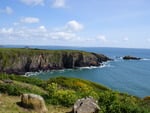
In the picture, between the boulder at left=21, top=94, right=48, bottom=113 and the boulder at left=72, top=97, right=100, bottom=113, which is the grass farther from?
the boulder at left=72, top=97, right=100, bottom=113

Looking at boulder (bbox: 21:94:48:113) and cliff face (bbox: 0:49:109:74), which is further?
cliff face (bbox: 0:49:109:74)

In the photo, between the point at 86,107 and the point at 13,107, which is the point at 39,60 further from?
the point at 86,107

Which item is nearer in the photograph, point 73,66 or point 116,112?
point 116,112

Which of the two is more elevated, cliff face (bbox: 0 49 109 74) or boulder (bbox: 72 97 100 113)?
boulder (bbox: 72 97 100 113)

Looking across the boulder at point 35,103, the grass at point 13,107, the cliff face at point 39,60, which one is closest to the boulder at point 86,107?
the grass at point 13,107

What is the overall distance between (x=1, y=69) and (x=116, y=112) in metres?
96.3

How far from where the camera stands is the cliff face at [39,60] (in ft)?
370

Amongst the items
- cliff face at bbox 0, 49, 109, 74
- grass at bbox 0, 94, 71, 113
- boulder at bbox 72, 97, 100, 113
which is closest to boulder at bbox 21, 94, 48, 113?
grass at bbox 0, 94, 71, 113

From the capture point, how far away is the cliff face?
11275 cm

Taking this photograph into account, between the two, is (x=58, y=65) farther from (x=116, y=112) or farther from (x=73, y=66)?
(x=116, y=112)

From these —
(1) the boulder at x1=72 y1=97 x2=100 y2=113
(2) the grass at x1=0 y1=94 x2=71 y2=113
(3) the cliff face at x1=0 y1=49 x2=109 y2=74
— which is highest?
(1) the boulder at x1=72 y1=97 x2=100 y2=113

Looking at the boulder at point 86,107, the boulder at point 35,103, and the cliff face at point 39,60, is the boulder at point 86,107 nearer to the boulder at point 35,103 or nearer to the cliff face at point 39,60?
the boulder at point 35,103

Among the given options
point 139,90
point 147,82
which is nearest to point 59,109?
point 139,90

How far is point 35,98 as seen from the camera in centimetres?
1817
